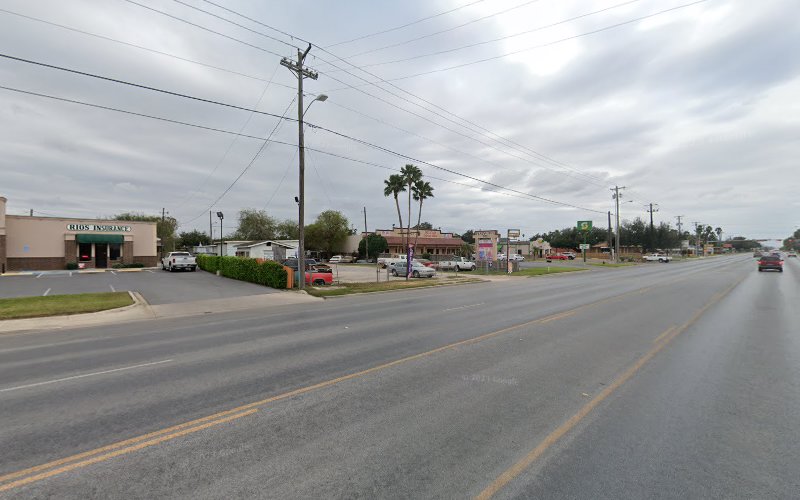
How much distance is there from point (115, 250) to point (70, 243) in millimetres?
3730

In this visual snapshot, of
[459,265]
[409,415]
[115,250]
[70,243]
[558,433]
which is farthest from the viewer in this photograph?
[459,265]

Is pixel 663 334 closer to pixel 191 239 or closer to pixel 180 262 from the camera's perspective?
pixel 180 262

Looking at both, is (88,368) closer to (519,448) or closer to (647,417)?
(519,448)

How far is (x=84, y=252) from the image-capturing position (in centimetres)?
3903

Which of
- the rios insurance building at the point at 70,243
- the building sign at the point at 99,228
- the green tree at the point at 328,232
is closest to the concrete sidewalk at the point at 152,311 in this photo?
the rios insurance building at the point at 70,243

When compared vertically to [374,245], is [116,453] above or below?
below

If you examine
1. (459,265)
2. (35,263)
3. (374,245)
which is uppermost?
(374,245)

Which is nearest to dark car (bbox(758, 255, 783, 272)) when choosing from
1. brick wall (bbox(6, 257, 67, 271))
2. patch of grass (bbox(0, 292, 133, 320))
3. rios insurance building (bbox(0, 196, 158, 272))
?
patch of grass (bbox(0, 292, 133, 320))

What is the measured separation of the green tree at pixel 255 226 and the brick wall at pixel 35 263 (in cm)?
4743

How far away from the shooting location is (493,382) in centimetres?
583

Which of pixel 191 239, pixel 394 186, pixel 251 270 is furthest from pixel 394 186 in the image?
pixel 191 239

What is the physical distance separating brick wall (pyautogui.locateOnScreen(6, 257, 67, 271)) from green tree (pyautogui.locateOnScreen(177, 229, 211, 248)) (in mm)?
63471

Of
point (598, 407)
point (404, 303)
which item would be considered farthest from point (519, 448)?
point (404, 303)

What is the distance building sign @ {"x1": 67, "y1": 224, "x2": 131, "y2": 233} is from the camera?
3819 cm
